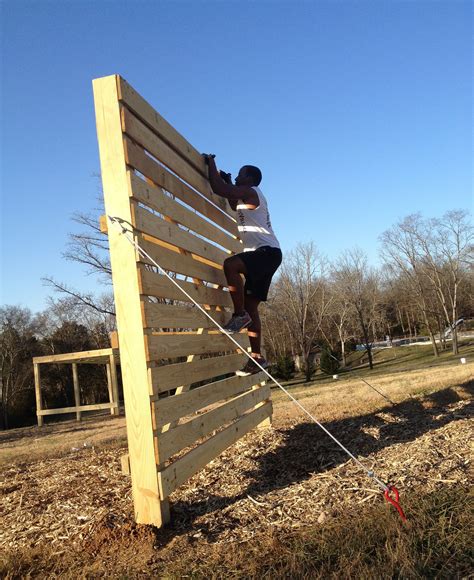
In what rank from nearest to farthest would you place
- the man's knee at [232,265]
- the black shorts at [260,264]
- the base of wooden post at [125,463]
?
the base of wooden post at [125,463]
the man's knee at [232,265]
the black shorts at [260,264]

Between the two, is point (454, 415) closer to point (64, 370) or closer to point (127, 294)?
point (127, 294)

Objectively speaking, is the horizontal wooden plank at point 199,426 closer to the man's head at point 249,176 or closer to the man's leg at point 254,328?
the man's leg at point 254,328

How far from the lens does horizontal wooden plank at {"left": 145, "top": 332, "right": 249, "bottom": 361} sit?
10.7 feet

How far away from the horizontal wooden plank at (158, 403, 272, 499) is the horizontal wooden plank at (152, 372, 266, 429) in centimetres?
28

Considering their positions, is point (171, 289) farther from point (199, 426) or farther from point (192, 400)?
→ point (199, 426)

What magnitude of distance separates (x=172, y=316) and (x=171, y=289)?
23 centimetres

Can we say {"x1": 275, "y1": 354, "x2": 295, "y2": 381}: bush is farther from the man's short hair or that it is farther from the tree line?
the man's short hair

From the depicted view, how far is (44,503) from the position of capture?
376cm

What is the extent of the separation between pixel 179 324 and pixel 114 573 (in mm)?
1769

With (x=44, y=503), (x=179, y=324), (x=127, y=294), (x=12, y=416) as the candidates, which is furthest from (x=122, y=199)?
(x=12, y=416)

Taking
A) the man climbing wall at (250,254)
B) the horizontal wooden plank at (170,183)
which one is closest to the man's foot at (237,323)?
the man climbing wall at (250,254)

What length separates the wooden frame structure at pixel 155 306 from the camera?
3096mm

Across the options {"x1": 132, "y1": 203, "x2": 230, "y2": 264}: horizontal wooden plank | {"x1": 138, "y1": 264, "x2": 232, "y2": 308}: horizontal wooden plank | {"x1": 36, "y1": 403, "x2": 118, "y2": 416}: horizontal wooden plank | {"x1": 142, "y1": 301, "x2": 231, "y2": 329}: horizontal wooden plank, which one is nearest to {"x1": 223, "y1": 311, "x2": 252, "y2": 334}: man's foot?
{"x1": 142, "y1": 301, "x2": 231, "y2": 329}: horizontal wooden plank

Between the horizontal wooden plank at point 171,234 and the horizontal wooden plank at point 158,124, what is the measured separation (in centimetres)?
76
